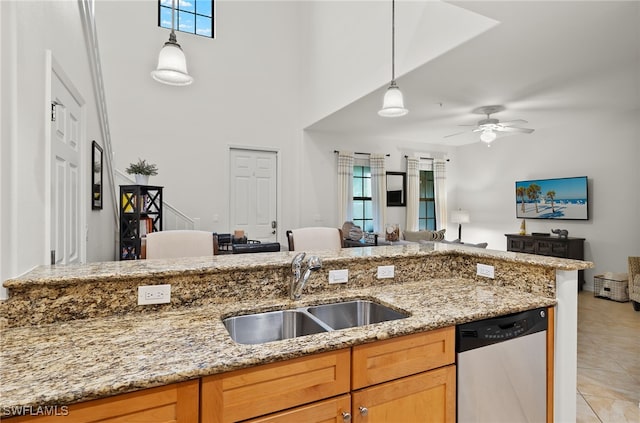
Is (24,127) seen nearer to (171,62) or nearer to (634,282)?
(171,62)

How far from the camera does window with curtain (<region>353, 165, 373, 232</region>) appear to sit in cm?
687

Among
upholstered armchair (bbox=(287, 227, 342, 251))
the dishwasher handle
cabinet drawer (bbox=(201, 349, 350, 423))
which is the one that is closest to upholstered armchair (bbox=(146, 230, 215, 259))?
upholstered armchair (bbox=(287, 227, 342, 251))

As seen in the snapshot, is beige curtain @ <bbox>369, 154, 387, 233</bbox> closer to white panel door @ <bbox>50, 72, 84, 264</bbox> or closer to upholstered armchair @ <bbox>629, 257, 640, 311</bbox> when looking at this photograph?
upholstered armchair @ <bbox>629, 257, 640, 311</bbox>

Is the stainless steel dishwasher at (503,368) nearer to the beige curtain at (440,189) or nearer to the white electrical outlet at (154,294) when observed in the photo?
the white electrical outlet at (154,294)

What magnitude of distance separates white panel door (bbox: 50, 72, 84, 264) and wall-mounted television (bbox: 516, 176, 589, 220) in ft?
21.0

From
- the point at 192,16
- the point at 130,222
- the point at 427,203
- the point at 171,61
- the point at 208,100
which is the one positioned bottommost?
the point at 130,222

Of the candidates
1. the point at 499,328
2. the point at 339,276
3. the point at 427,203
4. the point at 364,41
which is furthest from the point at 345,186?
the point at 499,328

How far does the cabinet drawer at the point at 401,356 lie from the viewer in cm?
116

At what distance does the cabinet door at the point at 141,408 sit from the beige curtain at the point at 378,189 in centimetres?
607

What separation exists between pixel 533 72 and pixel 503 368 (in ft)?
10.6

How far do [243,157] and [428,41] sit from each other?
372cm

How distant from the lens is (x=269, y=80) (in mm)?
6266

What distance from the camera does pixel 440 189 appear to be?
7539 mm

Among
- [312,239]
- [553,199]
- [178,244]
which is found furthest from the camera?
[553,199]
